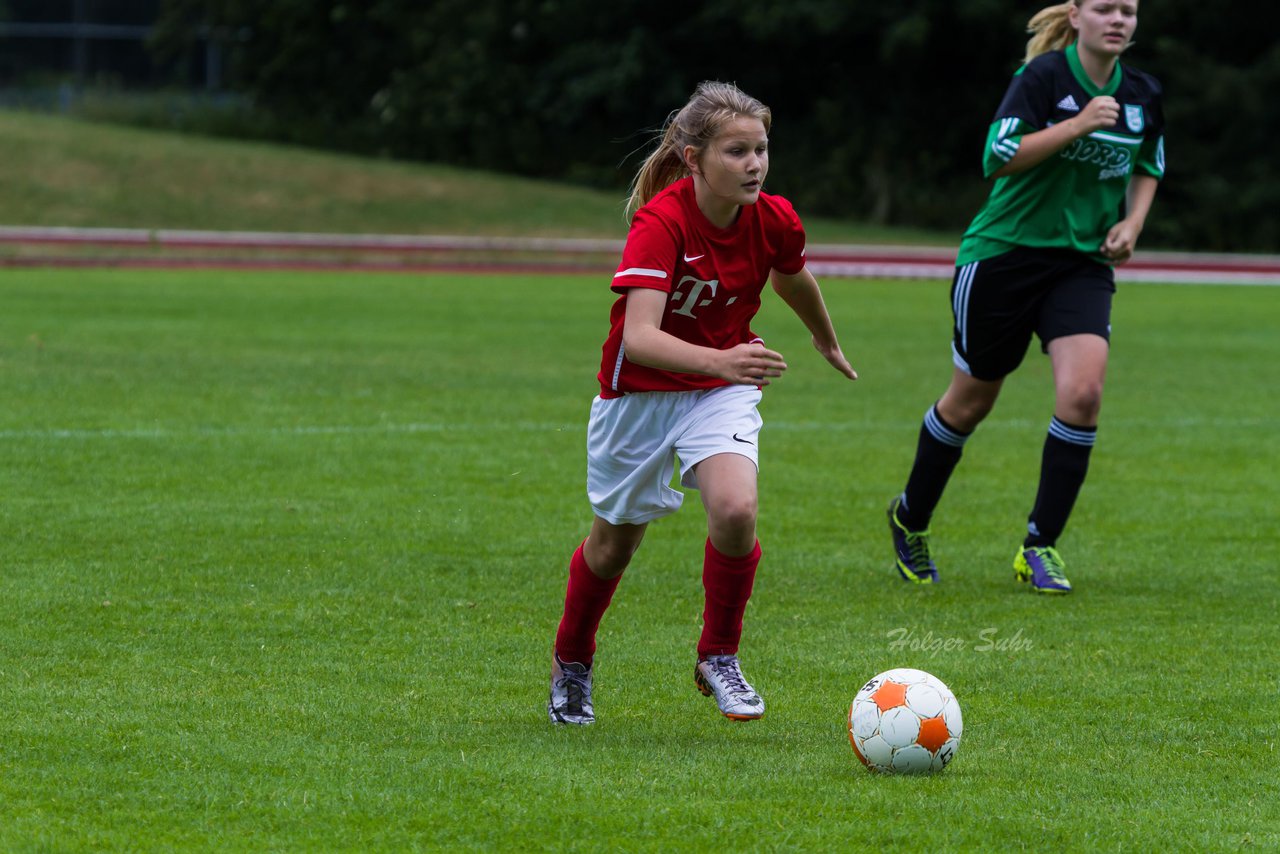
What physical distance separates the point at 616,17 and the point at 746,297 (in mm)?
40730

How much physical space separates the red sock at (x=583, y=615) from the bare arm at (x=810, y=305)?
2.92ft

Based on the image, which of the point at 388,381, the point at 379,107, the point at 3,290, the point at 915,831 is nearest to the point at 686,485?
the point at 915,831

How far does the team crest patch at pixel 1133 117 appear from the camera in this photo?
6660 millimetres

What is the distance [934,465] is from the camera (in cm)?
696

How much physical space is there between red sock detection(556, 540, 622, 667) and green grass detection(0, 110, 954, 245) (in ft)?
101

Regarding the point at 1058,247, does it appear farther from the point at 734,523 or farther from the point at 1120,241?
the point at 734,523

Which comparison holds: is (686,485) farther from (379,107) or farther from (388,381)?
(379,107)

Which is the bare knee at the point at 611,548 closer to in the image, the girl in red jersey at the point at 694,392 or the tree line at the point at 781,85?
the girl in red jersey at the point at 694,392

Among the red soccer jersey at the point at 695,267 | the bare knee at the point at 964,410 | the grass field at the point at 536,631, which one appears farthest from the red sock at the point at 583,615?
the bare knee at the point at 964,410

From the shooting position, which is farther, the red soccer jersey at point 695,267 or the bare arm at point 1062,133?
the bare arm at point 1062,133

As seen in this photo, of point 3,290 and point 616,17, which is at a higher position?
point 616,17

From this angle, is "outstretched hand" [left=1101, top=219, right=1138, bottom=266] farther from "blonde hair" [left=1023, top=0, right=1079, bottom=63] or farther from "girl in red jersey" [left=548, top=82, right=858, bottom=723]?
"girl in red jersey" [left=548, top=82, right=858, bottom=723]

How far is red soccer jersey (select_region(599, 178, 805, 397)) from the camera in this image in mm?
4527

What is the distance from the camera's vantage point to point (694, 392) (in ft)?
15.4
